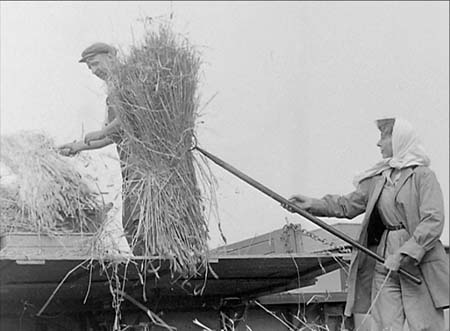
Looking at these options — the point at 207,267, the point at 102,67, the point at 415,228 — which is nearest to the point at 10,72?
the point at 102,67

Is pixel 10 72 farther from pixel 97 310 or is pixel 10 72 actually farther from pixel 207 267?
pixel 207 267

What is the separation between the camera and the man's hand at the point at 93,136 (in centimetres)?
428

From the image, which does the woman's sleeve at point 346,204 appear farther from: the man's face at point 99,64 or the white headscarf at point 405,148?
the man's face at point 99,64

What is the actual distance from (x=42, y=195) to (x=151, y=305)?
74 cm

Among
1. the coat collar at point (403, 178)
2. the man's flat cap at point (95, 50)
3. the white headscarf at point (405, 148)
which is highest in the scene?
the man's flat cap at point (95, 50)

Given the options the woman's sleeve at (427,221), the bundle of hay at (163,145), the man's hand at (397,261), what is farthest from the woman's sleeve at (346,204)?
the bundle of hay at (163,145)

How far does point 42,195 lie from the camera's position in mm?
4148

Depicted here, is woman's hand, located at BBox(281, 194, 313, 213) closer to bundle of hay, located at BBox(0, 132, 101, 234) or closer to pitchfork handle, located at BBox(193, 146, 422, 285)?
pitchfork handle, located at BBox(193, 146, 422, 285)

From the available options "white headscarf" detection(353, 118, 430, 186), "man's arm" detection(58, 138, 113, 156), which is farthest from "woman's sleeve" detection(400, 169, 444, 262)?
"man's arm" detection(58, 138, 113, 156)

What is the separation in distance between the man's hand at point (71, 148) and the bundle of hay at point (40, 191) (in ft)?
0.22

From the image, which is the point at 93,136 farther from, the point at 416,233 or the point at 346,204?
the point at 416,233

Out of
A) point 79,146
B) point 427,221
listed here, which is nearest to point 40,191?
point 79,146

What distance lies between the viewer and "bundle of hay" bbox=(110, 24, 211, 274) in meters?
3.69

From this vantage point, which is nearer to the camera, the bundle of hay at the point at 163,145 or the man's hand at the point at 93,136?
the bundle of hay at the point at 163,145
